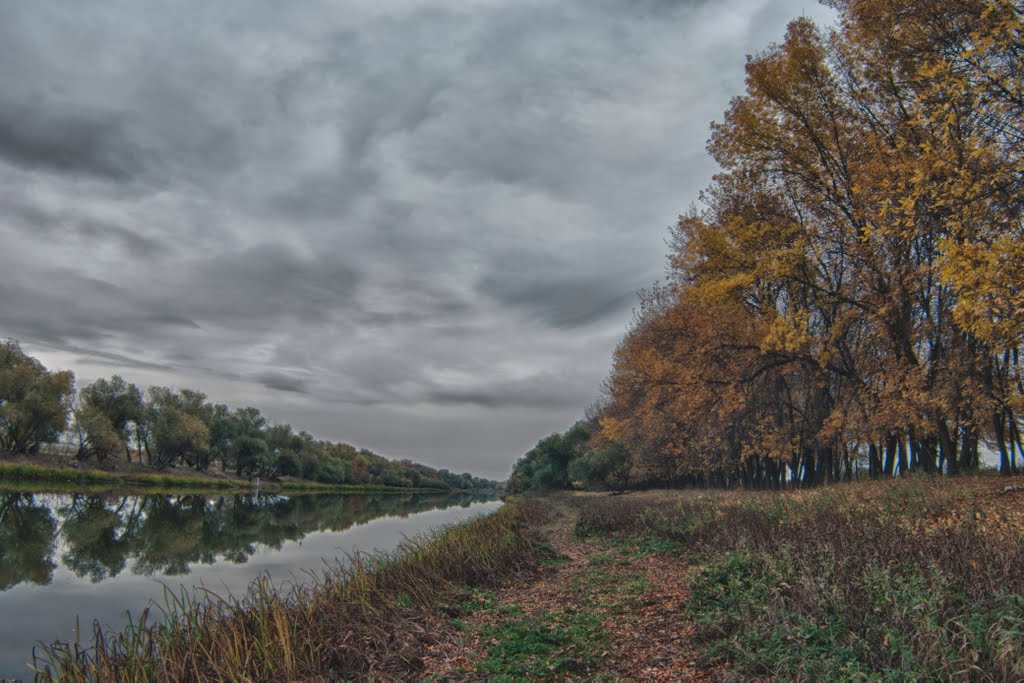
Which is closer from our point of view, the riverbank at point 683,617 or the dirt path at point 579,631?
the riverbank at point 683,617

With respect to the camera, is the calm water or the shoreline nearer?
the calm water

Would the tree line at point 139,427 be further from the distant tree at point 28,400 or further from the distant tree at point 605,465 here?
the distant tree at point 605,465

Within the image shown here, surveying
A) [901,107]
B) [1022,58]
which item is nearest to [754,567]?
[1022,58]

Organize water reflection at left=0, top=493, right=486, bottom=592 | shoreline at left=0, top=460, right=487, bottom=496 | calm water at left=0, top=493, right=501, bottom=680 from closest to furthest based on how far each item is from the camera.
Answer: calm water at left=0, top=493, right=501, bottom=680
water reflection at left=0, top=493, right=486, bottom=592
shoreline at left=0, top=460, right=487, bottom=496

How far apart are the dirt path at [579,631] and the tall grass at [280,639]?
599 mm

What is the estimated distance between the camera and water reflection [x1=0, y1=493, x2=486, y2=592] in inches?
611

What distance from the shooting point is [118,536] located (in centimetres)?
2152

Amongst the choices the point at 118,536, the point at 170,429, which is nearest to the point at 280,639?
the point at 118,536

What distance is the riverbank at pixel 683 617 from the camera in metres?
4.80

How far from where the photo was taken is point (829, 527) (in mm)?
8789

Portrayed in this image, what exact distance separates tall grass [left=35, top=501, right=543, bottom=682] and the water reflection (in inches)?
309

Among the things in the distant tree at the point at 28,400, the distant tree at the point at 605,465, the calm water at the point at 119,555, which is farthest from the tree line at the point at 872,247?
the distant tree at the point at 28,400

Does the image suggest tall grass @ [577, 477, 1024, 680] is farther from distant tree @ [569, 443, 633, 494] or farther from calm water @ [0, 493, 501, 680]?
distant tree @ [569, 443, 633, 494]

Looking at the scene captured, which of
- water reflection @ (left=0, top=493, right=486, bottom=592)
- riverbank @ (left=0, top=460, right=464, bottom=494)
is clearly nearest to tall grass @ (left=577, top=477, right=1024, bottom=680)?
water reflection @ (left=0, top=493, right=486, bottom=592)
